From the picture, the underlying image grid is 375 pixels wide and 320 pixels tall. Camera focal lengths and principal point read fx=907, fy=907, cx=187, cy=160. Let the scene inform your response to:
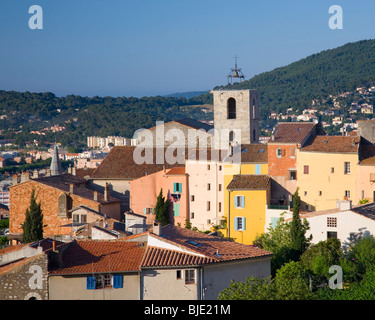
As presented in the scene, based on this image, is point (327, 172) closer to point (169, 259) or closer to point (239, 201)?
point (239, 201)

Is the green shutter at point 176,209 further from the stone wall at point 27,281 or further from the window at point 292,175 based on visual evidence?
the stone wall at point 27,281

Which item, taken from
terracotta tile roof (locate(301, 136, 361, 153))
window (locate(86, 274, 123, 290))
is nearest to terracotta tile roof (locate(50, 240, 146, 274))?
window (locate(86, 274, 123, 290))

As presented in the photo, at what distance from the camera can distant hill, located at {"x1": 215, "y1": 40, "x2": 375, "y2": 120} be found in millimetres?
166875

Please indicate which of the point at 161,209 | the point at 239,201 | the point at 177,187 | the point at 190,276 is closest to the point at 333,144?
the point at 239,201

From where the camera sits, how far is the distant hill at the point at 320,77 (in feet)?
547

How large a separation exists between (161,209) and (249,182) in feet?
16.0

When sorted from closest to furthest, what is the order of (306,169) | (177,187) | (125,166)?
(306,169)
(177,187)
(125,166)

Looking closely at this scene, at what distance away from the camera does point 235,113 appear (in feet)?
173

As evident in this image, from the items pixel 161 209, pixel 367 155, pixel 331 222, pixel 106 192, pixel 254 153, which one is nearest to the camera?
pixel 331 222

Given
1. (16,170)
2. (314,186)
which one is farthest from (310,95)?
(314,186)

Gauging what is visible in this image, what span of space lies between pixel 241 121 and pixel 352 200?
1131 cm

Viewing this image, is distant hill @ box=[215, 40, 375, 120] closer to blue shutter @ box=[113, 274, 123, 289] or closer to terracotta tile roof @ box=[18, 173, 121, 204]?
terracotta tile roof @ box=[18, 173, 121, 204]

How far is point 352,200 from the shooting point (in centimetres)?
4281
